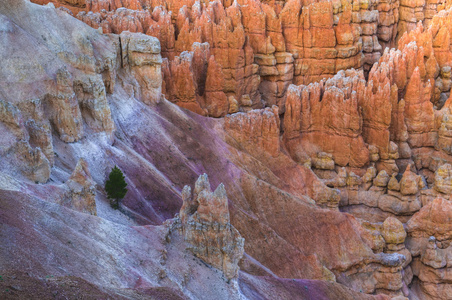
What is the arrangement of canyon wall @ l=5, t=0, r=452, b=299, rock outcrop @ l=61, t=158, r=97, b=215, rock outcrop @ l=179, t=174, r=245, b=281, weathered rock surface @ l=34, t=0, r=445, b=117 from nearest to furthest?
1. rock outcrop @ l=61, t=158, r=97, b=215
2. rock outcrop @ l=179, t=174, r=245, b=281
3. canyon wall @ l=5, t=0, r=452, b=299
4. weathered rock surface @ l=34, t=0, r=445, b=117

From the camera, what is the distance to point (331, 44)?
66.8 metres

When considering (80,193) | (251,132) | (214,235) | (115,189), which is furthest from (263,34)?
(80,193)

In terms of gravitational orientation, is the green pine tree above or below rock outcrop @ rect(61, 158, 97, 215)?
below

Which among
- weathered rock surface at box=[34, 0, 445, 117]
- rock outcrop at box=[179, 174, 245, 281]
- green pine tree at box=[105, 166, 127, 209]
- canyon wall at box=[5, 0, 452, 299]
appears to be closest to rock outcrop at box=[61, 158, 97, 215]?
canyon wall at box=[5, 0, 452, 299]

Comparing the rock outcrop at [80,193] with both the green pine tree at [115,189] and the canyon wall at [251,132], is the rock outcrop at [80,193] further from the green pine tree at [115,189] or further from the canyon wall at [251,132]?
the green pine tree at [115,189]

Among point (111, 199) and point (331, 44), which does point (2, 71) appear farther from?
point (331, 44)

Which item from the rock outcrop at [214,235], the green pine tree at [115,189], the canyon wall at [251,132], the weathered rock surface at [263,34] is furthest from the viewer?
the weathered rock surface at [263,34]

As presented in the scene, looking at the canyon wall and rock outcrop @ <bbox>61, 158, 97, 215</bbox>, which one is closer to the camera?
rock outcrop @ <bbox>61, 158, 97, 215</bbox>

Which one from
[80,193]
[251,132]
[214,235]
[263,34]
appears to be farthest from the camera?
[263,34]

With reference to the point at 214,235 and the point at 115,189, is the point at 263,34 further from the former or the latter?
the point at 214,235

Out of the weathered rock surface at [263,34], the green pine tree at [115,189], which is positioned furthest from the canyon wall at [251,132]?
the green pine tree at [115,189]

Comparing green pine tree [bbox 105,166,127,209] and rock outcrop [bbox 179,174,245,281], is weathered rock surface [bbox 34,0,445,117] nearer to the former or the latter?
green pine tree [bbox 105,166,127,209]

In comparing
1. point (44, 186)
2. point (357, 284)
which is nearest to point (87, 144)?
point (44, 186)

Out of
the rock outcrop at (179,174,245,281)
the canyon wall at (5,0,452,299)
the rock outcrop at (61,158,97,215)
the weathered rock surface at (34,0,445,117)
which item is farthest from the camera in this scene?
the weathered rock surface at (34,0,445,117)
